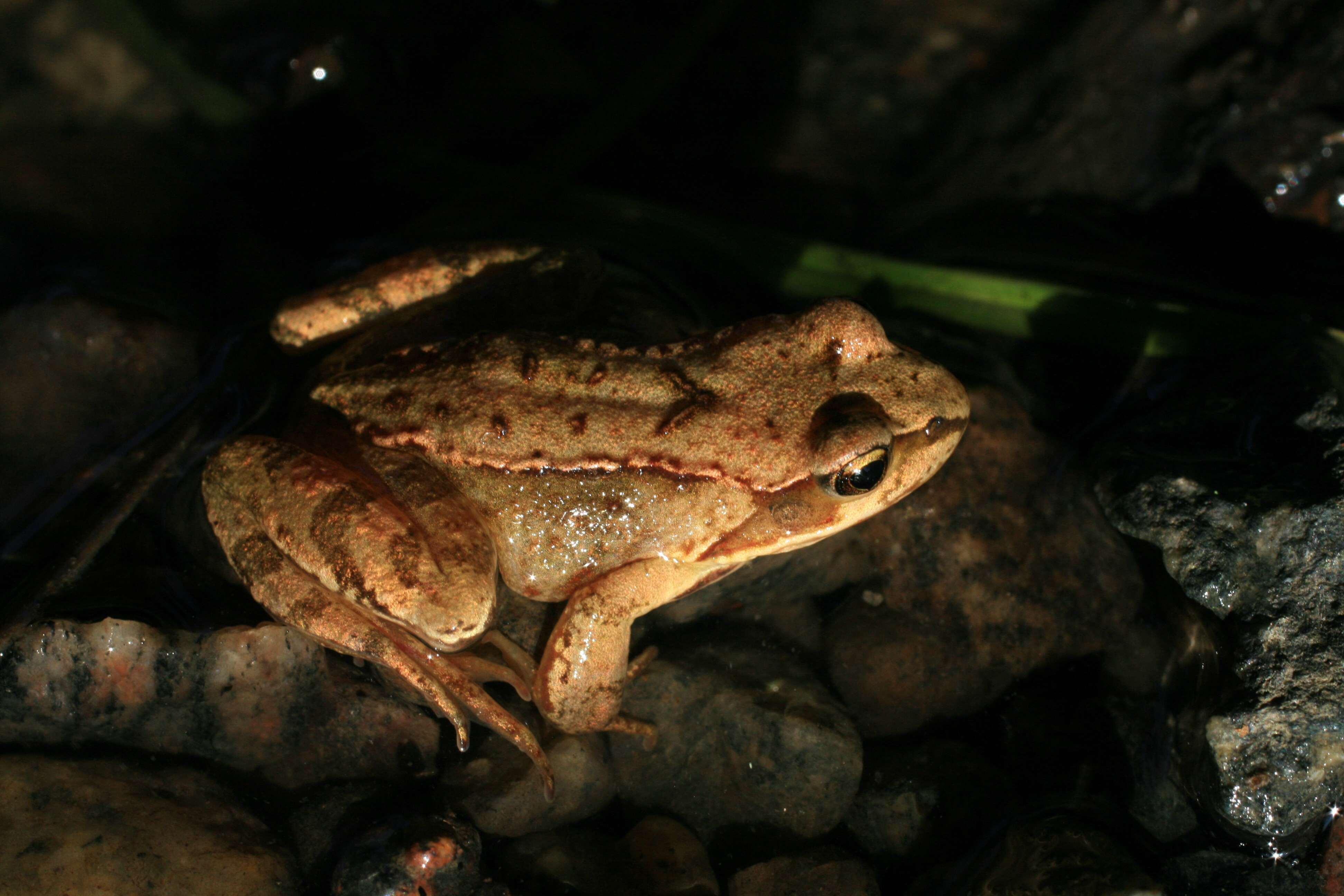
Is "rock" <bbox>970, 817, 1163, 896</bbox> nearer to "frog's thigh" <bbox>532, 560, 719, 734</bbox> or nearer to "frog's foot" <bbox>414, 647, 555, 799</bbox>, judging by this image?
"frog's thigh" <bbox>532, 560, 719, 734</bbox>

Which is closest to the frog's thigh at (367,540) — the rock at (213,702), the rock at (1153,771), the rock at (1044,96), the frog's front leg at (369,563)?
the frog's front leg at (369,563)

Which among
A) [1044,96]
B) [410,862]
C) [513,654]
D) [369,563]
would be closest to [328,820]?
[410,862]

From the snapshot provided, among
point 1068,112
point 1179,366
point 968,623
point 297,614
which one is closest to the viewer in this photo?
point 297,614

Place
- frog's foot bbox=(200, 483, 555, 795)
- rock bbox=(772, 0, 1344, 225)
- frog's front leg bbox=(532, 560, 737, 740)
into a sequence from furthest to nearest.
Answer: rock bbox=(772, 0, 1344, 225) → frog's front leg bbox=(532, 560, 737, 740) → frog's foot bbox=(200, 483, 555, 795)

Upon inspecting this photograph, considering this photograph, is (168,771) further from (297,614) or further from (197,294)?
(197,294)

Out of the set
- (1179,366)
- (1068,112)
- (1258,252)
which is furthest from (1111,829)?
(1068,112)

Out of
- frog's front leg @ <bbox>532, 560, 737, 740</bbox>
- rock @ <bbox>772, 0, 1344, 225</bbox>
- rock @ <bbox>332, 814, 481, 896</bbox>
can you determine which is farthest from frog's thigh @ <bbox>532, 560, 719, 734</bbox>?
rock @ <bbox>772, 0, 1344, 225</bbox>
